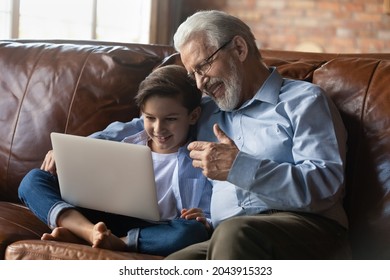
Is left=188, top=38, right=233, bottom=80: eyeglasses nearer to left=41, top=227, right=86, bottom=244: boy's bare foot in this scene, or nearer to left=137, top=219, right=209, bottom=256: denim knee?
left=137, top=219, right=209, bottom=256: denim knee

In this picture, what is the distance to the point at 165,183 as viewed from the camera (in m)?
1.88

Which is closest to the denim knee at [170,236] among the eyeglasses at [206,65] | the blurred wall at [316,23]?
the eyeglasses at [206,65]

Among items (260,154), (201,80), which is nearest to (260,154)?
(260,154)

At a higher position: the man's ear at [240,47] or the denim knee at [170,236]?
the man's ear at [240,47]

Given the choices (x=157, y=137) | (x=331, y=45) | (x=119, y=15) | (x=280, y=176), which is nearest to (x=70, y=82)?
(x=157, y=137)

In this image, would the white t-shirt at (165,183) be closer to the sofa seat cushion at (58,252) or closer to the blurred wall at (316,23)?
the sofa seat cushion at (58,252)

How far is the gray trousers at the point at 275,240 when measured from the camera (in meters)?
1.30

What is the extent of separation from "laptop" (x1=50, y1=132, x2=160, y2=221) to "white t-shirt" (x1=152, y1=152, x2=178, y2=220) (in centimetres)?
18

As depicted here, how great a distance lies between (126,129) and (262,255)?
0.79 m

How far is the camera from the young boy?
1735 millimetres

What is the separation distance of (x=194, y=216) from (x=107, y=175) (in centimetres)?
24

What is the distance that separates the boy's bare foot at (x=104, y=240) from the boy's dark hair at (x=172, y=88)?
0.43 m

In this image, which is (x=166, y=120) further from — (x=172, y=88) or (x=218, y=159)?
(x=218, y=159)

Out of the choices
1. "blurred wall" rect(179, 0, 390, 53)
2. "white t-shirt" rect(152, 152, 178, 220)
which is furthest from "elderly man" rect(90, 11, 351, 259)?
"blurred wall" rect(179, 0, 390, 53)
